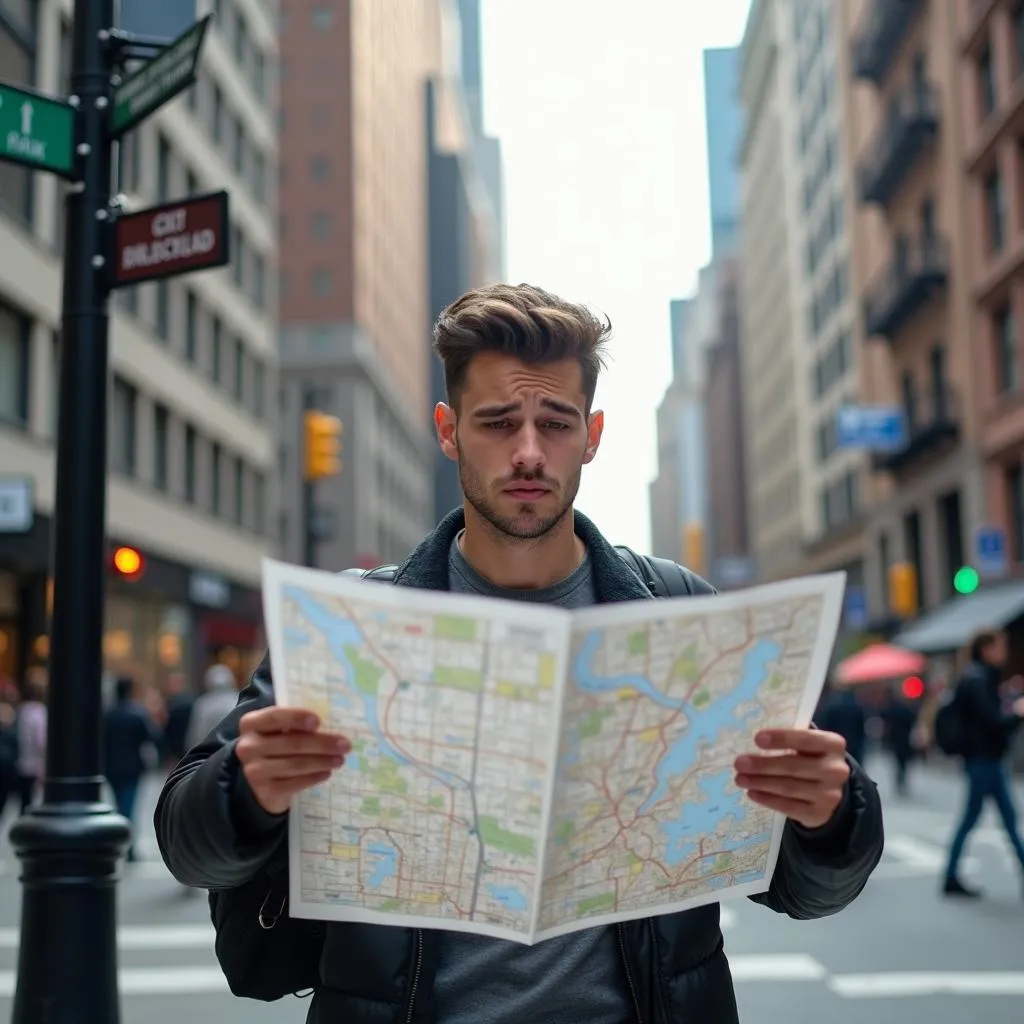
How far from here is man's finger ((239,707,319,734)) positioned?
1906 mm

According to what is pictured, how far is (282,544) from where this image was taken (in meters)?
64.6

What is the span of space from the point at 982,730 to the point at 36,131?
8.39 metres

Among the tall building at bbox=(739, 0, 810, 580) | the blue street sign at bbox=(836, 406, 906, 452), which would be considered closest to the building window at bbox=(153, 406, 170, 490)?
the blue street sign at bbox=(836, 406, 906, 452)

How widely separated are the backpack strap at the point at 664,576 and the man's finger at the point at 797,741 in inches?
23.9

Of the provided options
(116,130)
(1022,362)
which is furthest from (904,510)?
(116,130)

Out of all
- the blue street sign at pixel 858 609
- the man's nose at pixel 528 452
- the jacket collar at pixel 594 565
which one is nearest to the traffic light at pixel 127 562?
the jacket collar at pixel 594 565

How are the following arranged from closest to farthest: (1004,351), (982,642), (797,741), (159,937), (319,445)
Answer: (797,741) → (159,937) → (982,642) → (319,445) → (1004,351)

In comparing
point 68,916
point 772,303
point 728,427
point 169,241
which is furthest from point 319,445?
point 728,427

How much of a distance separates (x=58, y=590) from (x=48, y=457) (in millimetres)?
19146

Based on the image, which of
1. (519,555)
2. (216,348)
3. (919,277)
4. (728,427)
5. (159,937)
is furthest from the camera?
(728,427)

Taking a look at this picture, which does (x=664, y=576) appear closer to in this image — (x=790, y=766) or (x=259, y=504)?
(x=790, y=766)

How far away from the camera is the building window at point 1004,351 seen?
3194cm

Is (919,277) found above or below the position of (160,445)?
above

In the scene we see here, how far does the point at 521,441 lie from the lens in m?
2.34
